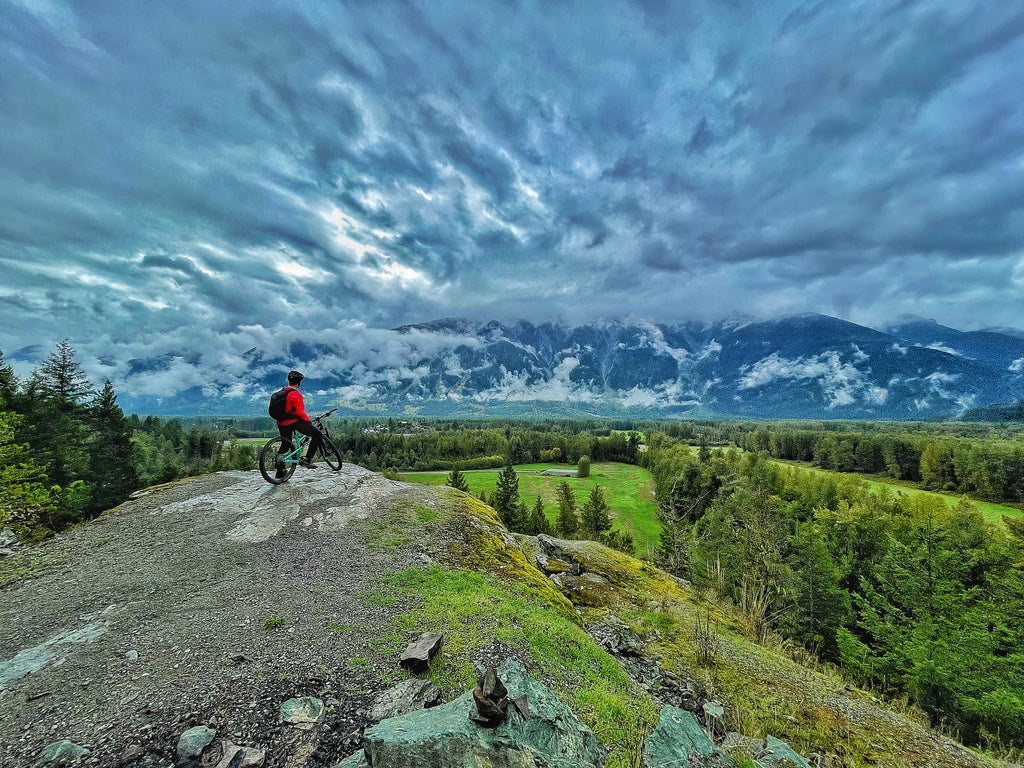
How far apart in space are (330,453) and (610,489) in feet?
268

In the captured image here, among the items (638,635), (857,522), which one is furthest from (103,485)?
(857,522)

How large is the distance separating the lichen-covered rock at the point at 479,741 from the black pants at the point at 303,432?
1158 cm

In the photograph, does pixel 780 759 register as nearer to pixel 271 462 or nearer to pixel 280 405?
pixel 280 405

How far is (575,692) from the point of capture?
7680mm

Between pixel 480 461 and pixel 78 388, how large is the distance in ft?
316

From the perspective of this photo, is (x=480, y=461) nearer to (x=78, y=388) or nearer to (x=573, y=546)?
(x=78, y=388)

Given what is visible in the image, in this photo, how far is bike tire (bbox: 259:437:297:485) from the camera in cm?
1455

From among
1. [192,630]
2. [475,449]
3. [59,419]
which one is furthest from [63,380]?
[475,449]

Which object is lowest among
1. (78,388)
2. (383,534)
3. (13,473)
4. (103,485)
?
(103,485)

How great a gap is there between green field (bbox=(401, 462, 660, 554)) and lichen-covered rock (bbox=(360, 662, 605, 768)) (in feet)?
140

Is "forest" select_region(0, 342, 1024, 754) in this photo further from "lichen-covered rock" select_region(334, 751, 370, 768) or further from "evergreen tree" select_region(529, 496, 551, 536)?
"lichen-covered rock" select_region(334, 751, 370, 768)

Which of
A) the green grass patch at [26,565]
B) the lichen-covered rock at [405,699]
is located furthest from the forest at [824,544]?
the lichen-covered rock at [405,699]

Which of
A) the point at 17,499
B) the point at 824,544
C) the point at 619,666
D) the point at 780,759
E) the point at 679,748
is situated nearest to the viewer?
the point at 679,748

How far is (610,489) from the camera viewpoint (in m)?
88.8
